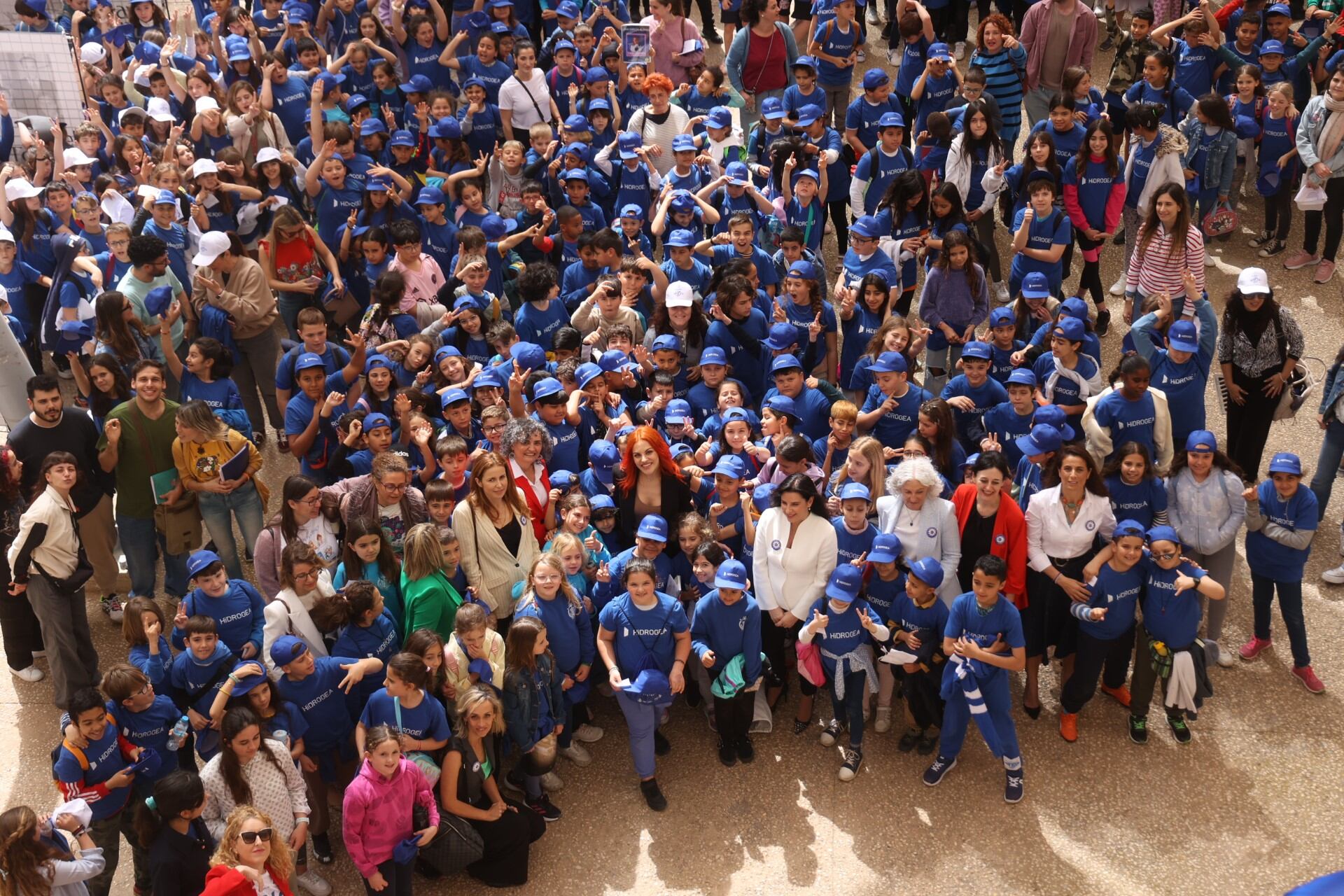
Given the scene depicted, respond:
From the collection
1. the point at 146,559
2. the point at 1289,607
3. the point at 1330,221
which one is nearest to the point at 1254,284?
the point at 1289,607

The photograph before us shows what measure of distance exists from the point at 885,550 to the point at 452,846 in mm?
2967

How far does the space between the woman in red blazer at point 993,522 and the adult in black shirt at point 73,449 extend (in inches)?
222

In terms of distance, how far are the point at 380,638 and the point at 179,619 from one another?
1.12 metres

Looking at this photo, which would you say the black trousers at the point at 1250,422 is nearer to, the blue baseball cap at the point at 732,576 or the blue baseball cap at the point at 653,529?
the blue baseball cap at the point at 732,576

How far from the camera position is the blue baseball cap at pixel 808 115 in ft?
40.2

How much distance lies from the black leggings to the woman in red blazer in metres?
5.46

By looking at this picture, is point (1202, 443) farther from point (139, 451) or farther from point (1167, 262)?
point (139, 451)

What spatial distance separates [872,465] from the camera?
28.7 ft

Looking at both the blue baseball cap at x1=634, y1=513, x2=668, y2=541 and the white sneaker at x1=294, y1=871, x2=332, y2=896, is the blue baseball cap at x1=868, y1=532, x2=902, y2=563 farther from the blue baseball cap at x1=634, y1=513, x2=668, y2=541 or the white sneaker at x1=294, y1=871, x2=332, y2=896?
the white sneaker at x1=294, y1=871, x2=332, y2=896

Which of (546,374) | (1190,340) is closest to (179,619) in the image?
(546,374)

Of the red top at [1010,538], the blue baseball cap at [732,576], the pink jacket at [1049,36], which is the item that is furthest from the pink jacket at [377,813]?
the pink jacket at [1049,36]

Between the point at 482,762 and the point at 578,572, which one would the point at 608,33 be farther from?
the point at 482,762

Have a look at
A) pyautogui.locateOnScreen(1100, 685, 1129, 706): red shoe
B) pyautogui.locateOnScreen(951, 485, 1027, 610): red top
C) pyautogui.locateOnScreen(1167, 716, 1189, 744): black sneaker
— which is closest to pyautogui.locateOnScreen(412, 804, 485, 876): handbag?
pyautogui.locateOnScreen(951, 485, 1027, 610): red top

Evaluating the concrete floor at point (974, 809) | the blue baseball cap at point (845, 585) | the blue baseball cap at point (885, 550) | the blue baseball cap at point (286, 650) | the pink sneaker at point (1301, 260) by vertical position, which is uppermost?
the blue baseball cap at point (286, 650)
